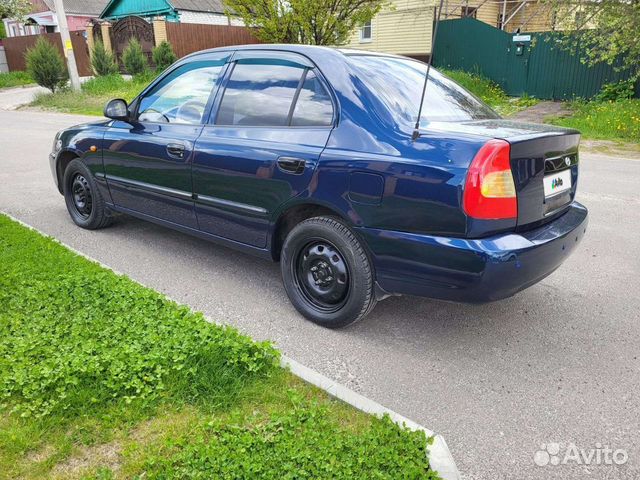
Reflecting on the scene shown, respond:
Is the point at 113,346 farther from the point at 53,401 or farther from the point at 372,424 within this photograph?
the point at 372,424

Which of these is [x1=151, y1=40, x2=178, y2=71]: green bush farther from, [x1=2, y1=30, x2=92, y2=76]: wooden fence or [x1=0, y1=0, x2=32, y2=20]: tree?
[x1=0, y1=0, x2=32, y2=20]: tree

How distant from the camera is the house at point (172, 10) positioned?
33.5 m

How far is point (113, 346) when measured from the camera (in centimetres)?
312

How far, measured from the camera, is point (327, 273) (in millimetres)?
3566

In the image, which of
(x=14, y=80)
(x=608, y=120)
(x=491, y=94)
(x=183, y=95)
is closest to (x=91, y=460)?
(x=183, y=95)

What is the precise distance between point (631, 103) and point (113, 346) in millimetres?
14716

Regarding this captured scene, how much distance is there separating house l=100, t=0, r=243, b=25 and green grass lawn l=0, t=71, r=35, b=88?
7364 millimetres

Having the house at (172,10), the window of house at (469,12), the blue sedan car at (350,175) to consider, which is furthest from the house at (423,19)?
the blue sedan car at (350,175)

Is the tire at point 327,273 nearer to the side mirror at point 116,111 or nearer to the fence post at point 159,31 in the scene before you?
the side mirror at point 116,111

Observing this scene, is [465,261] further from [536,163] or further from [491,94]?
[491,94]

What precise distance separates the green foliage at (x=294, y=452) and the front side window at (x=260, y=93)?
2.05 m

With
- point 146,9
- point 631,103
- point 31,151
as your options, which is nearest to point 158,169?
point 31,151

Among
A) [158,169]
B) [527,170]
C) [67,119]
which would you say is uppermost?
[527,170]

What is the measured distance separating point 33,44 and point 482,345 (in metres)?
37.0
